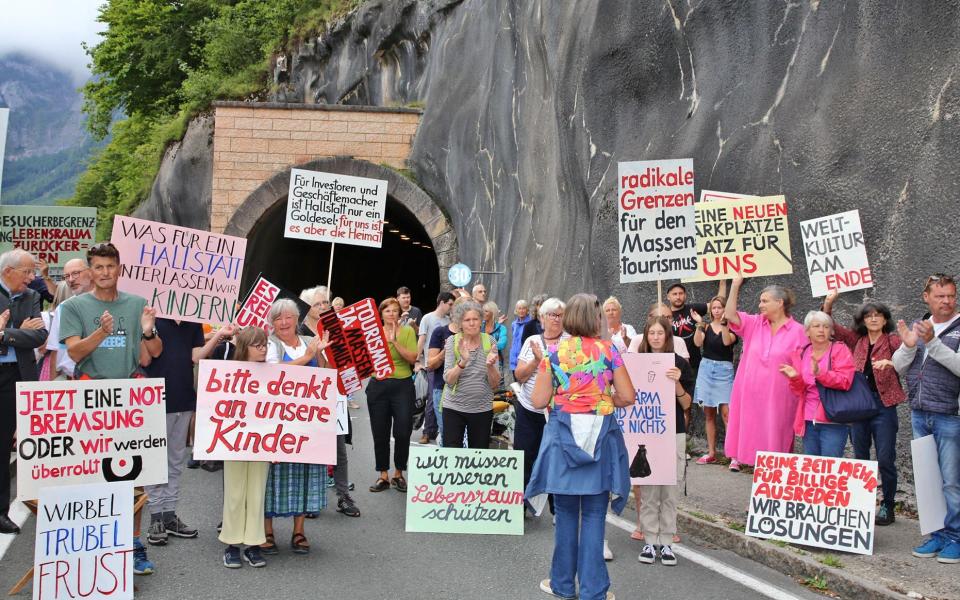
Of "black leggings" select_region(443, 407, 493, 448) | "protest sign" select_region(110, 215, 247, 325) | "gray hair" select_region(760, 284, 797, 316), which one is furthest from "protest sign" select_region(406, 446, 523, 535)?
"gray hair" select_region(760, 284, 797, 316)

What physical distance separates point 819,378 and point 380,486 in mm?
4293

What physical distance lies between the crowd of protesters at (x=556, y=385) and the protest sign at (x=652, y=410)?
0.34 feet

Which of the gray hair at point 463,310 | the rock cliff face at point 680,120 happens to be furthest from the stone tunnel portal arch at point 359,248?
the gray hair at point 463,310

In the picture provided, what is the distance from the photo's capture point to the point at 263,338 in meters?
7.52

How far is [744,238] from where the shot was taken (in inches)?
378

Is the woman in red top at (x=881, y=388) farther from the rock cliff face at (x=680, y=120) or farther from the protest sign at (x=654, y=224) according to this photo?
the protest sign at (x=654, y=224)

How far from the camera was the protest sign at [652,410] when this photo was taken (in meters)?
7.88

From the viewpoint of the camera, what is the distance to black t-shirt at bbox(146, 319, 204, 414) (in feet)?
26.1

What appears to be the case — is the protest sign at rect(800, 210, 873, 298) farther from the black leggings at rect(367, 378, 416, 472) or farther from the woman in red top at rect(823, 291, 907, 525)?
the black leggings at rect(367, 378, 416, 472)

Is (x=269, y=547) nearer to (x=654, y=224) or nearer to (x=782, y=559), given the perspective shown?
(x=782, y=559)

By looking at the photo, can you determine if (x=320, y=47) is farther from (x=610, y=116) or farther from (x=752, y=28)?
(x=752, y=28)

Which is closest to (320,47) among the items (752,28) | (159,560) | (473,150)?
(473,150)

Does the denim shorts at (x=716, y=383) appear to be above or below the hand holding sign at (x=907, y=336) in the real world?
Answer: below

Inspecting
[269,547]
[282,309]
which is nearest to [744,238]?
[282,309]
